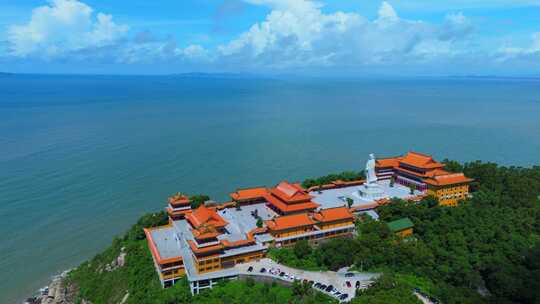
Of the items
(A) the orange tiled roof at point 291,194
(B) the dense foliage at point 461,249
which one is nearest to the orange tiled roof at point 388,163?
(B) the dense foliage at point 461,249

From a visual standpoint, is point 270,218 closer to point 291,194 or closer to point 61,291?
point 291,194

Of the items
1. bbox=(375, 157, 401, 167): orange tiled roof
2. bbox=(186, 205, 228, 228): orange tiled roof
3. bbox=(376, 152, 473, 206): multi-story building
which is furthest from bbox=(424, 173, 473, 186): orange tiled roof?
bbox=(186, 205, 228, 228): orange tiled roof

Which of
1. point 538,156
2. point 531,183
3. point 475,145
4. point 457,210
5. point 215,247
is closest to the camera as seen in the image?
point 215,247

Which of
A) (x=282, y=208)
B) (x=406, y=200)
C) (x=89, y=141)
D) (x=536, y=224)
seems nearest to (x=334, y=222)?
(x=282, y=208)

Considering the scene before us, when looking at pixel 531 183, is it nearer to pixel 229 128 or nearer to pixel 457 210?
pixel 457 210

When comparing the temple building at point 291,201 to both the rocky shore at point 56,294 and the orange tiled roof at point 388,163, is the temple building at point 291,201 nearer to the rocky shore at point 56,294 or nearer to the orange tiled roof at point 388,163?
the orange tiled roof at point 388,163

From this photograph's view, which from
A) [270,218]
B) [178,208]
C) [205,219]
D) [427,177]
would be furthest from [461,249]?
[178,208]

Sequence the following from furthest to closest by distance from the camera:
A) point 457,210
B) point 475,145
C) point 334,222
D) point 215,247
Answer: point 475,145 < point 457,210 < point 334,222 < point 215,247
